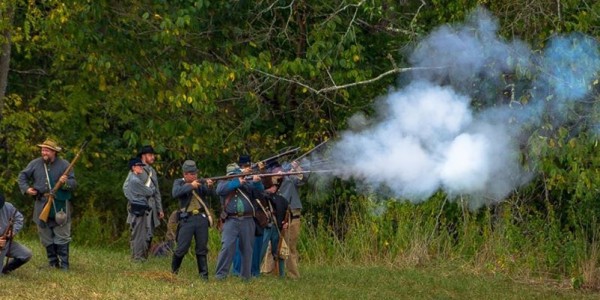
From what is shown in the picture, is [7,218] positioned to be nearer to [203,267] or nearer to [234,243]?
[203,267]

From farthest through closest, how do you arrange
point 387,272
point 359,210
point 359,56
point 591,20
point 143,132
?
point 143,132 < point 359,210 < point 359,56 < point 387,272 < point 591,20

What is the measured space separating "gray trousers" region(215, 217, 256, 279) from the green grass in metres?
Result: 0.20

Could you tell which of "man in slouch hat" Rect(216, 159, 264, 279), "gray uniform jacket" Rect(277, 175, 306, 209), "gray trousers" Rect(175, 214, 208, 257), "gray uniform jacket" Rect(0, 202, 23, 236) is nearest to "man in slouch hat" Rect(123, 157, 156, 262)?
"gray uniform jacket" Rect(277, 175, 306, 209)

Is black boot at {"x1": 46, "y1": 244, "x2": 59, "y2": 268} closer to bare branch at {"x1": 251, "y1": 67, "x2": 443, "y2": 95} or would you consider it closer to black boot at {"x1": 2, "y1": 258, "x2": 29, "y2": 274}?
black boot at {"x1": 2, "y1": 258, "x2": 29, "y2": 274}

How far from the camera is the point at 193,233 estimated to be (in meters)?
16.6

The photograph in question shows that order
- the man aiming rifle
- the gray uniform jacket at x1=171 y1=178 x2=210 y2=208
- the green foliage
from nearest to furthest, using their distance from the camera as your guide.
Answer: the gray uniform jacket at x1=171 y1=178 x2=210 y2=208
the man aiming rifle
the green foliage

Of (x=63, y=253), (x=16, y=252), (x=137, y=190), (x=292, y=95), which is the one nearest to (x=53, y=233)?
(x=63, y=253)

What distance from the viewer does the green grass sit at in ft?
48.9

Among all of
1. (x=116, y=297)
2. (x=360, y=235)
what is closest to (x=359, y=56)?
(x=360, y=235)

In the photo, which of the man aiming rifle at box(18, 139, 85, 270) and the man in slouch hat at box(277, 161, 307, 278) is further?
the man in slouch hat at box(277, 161, 307, 278)

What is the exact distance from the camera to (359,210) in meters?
22.4

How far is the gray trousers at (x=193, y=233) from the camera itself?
54.3ft

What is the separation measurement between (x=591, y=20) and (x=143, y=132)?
414 inches

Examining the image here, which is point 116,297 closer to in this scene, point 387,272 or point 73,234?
point 387,272
